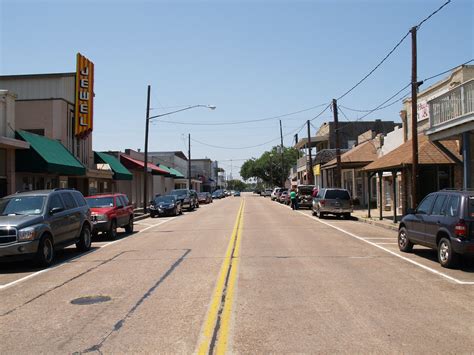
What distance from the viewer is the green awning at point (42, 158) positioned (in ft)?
71.6

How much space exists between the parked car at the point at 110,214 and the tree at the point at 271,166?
86.2m

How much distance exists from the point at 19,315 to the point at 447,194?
943 cm

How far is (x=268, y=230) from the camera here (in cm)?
2052

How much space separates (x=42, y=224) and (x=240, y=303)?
6514 mm

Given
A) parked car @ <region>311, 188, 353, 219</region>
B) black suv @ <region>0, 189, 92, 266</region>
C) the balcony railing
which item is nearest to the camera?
black suv @ <region>0, 189, 92, 266</region>

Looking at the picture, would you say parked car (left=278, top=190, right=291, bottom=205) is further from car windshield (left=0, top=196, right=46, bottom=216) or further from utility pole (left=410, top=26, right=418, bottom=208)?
car windshield (left=0, top=196, right=46, bottom=216)

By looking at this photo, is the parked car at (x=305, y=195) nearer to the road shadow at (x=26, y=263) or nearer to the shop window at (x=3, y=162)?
the shop window at (x=3, y=162)

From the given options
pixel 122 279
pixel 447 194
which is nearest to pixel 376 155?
pixel 447 194

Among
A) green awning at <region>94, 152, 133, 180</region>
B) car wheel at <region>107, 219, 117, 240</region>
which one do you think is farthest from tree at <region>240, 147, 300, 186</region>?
car wheel at <region>107, 219, 117, 240</region>

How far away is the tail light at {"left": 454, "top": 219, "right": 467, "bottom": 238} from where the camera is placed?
10477 millimetres

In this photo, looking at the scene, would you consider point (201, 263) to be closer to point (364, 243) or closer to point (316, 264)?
point (316, 264)

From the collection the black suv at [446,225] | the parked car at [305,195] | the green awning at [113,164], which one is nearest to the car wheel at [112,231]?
the black suv at [446,225]

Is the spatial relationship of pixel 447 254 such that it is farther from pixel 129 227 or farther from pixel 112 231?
pixel 129 227

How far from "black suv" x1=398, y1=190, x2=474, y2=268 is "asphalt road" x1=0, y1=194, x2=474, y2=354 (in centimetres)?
47
